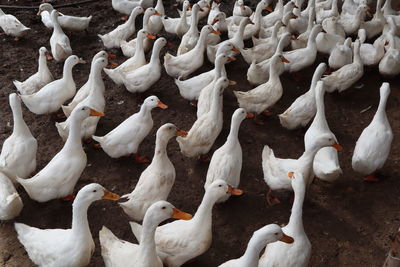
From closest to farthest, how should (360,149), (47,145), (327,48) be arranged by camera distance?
1. (360,149)
2. (47,145)
3. (327,48)

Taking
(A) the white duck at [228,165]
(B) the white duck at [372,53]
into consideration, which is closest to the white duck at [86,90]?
(A) the white duck at [228,165]

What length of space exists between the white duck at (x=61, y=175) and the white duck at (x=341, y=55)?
386 centimetres

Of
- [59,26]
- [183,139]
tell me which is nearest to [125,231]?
[183,139]

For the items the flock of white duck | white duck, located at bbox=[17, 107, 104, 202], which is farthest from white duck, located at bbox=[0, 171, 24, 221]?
white duck, located at bbox=[17, 107, 104, 202]

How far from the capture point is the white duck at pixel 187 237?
3.79m

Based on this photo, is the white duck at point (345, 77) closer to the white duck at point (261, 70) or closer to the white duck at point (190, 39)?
the white duck at point (261, 70)

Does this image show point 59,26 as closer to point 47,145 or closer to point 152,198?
point 47,145

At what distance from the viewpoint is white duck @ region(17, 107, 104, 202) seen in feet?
14.3

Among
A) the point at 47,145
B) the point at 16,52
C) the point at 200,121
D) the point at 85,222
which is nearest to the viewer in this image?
the point at 85,222

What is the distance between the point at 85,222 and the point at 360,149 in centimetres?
292

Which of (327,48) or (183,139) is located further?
(327,48)

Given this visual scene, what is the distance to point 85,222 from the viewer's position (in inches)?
148

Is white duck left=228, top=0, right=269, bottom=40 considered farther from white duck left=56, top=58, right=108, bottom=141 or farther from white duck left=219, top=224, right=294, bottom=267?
white duck left=219, top=224, right=294, bottom=267

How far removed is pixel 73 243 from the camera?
3.74m
